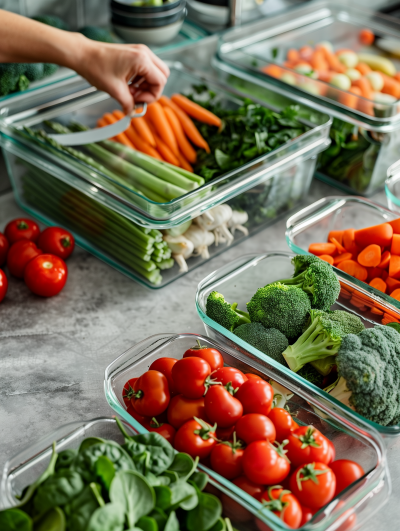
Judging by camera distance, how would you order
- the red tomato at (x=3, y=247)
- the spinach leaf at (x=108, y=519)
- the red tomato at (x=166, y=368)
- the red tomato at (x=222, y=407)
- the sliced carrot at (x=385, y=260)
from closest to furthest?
the spinach leaf at (x=108, y=519)
the red tomato at (x=222, y=407)
the red tomato at (x=166, y=368)
the sliced carrot at (x=385, y=260)
the red tomato at (x=3, y=247)

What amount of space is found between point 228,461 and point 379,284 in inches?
28.1

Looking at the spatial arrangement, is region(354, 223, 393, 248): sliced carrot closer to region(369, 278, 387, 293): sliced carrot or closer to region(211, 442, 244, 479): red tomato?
→ region(369, 278, 387, 293): sliced carrot

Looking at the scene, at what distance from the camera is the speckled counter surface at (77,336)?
47.9 inches

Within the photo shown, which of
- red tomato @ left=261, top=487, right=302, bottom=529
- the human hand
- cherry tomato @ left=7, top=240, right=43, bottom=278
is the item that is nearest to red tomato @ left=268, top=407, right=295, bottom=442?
red tomato @ left=261, top=487, right=302, bottom=529

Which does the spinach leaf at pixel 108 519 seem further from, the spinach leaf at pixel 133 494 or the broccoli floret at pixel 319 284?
the broccoli floret at pixel 319 284

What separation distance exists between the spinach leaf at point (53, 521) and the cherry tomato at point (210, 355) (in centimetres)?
40

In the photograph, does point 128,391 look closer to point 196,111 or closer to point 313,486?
point 313,486

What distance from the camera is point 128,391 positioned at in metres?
1.08

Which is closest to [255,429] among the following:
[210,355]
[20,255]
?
[210,355]

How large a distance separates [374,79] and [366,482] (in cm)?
162

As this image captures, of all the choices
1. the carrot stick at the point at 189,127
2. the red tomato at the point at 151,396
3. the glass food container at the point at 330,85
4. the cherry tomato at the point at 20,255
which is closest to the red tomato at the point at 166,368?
the red tomato at the point at 151,396

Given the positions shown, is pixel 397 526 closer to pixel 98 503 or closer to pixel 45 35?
pixel 98 503

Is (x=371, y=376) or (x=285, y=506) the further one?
(x=371, y=376)

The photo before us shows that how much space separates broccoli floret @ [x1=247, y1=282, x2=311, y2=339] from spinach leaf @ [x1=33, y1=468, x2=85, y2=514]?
0.57 metres
